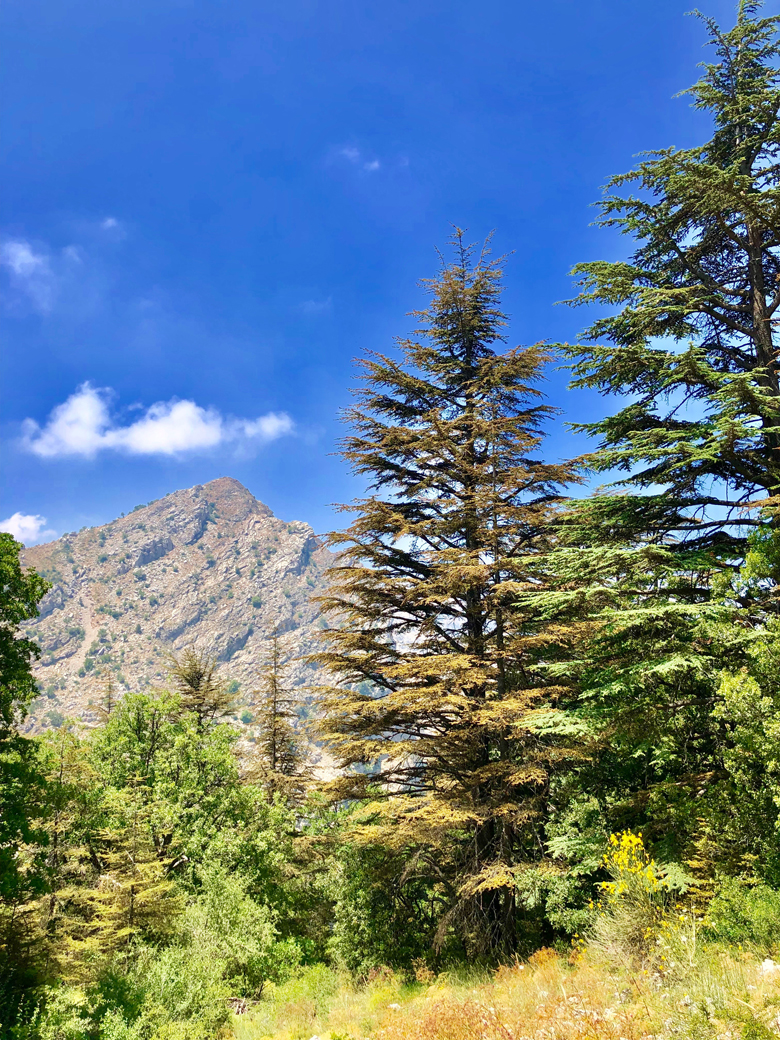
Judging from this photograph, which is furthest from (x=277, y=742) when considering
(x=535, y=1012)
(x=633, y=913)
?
(x=633, y=913)

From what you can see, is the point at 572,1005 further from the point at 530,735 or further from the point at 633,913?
the point at 530,735

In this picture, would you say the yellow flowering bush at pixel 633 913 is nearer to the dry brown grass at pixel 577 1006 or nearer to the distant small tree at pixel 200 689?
the dry brown grass at pixel 577 1006

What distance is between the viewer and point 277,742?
24344 mm

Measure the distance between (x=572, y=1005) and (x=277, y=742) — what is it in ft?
66.8

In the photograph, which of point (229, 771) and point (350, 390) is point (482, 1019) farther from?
point (229, 771)

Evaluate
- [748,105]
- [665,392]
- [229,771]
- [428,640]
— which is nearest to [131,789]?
[229,771]

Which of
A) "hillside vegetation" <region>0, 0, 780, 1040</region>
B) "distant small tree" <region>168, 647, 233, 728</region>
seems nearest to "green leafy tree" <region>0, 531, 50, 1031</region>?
"hillside vegetation" <region>0, 0, 780, 1040</region>

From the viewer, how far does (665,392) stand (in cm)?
1080

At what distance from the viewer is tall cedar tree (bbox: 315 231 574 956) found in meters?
11.0

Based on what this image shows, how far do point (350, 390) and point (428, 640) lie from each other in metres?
7.42

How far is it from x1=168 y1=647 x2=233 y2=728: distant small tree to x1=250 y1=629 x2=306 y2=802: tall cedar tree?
244 cm

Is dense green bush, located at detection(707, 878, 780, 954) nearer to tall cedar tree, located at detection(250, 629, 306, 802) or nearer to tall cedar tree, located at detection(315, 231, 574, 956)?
tall cedar tree, located at detection(315, 231, 574, 956)

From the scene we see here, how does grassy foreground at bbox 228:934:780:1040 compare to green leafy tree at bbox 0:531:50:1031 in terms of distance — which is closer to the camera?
grassy foreground at bbox 228:934:780:1040

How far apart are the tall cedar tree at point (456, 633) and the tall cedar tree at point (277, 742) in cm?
1078
